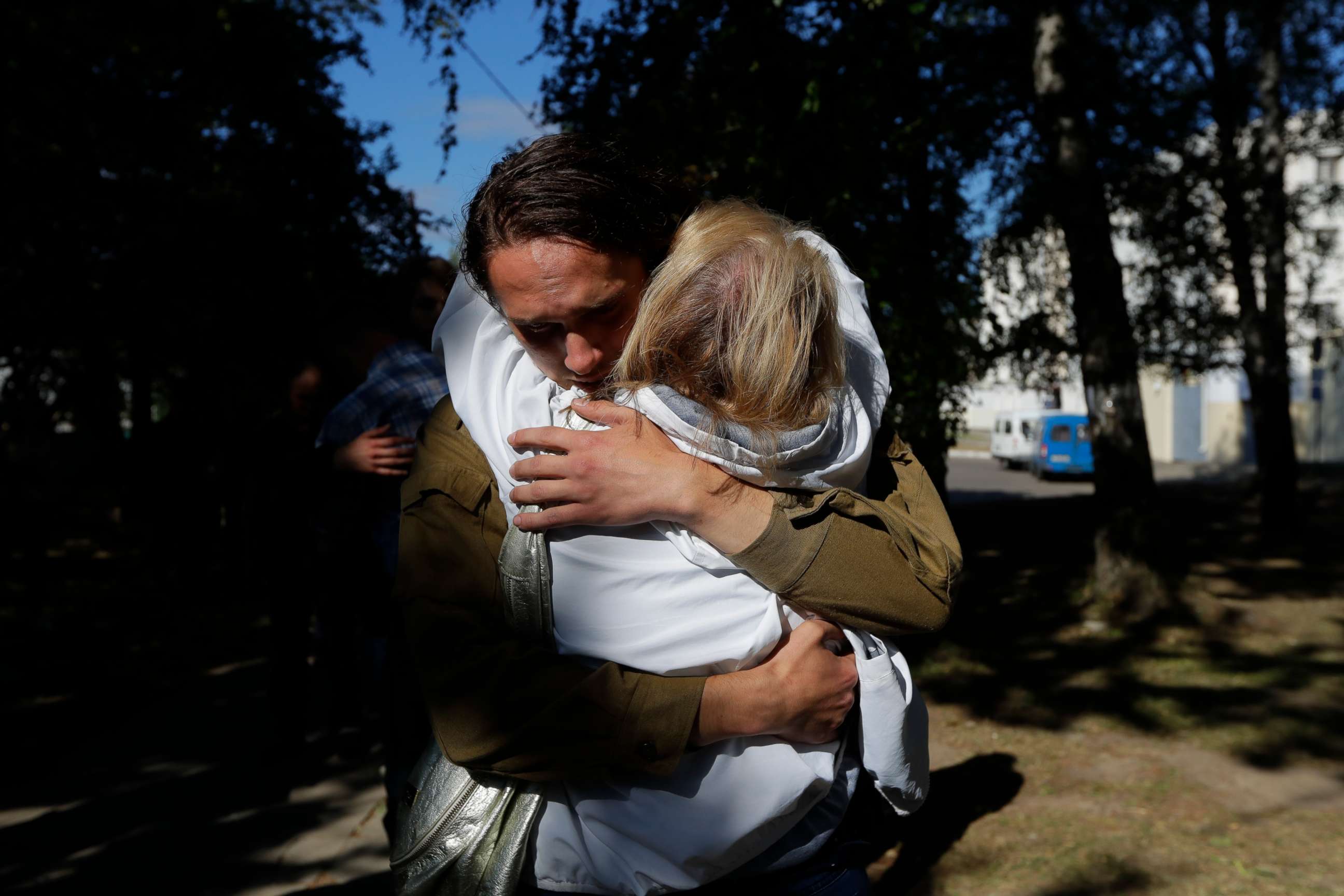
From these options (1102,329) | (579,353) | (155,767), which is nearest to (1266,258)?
(1102,329)

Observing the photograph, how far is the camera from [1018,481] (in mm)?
29031

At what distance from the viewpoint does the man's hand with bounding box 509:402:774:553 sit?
136 centimetres

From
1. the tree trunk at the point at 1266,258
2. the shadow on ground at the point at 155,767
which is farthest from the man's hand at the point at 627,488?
the tree trunk at the point at 1266,258

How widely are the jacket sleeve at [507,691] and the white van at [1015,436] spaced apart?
3063cm

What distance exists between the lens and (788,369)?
1.38 meters

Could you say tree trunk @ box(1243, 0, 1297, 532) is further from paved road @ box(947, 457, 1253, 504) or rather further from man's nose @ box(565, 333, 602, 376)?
man's nose @ box(565, 333, 602, 376)

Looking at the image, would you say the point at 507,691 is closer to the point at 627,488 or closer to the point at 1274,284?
the point at 627,488

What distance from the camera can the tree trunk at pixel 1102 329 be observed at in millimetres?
7168

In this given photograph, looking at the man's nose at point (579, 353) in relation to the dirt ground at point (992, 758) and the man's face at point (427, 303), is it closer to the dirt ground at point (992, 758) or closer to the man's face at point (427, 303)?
the dirt ground at point (992, 758)

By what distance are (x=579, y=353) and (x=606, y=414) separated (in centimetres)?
10

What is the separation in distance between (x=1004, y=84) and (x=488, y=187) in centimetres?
938

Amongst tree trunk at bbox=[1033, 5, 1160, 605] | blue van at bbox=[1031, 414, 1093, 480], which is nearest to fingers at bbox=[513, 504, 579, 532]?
tree trunk at bbox=[1033, 5, 1160, 605]

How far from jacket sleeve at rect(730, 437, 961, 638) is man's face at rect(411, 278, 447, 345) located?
6.55 ft

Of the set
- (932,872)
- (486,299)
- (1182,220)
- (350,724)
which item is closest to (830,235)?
(932,872)
